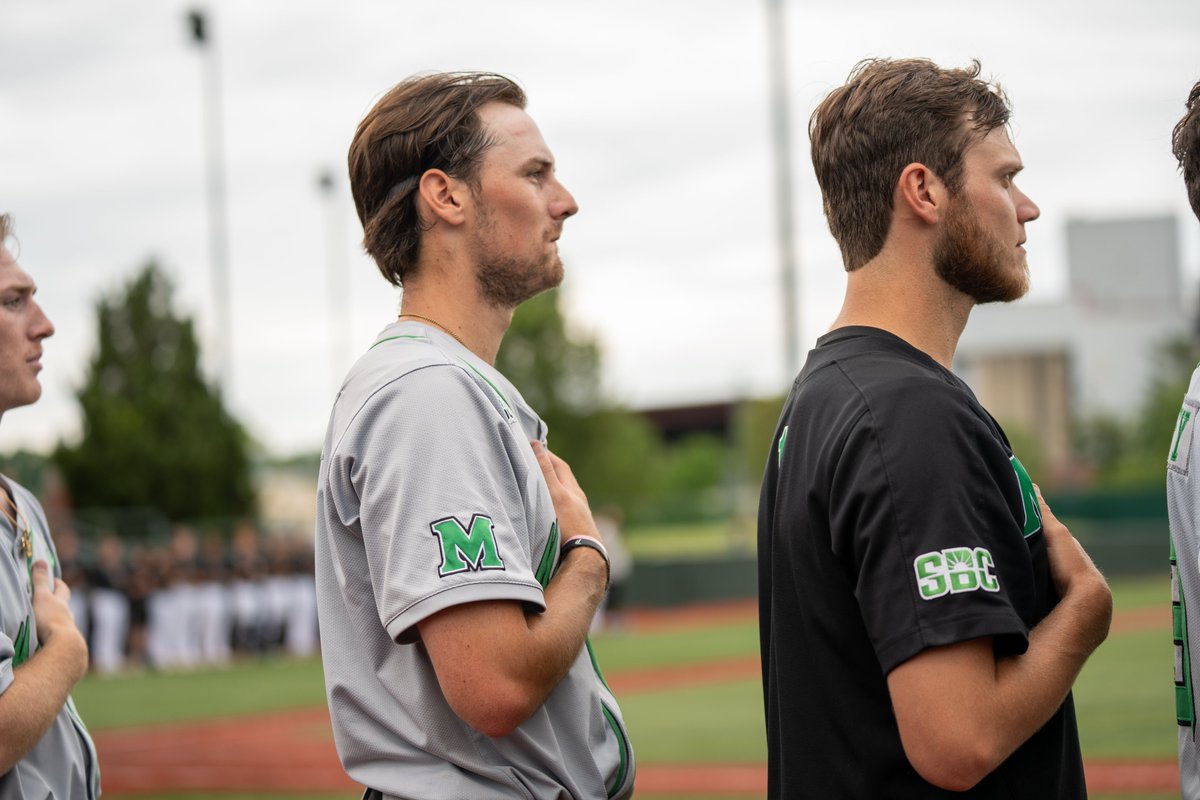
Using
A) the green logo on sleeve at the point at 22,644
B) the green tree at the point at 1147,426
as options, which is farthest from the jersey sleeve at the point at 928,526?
the green tree at the point at 1147,426

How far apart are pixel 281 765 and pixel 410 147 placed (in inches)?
387

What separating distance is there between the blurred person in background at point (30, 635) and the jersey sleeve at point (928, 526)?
6.14ft

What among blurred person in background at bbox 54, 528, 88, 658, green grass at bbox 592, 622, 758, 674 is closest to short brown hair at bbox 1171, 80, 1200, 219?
green grass at bbox 592, 622, 758, 674

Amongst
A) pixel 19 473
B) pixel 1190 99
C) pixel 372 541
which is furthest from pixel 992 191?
pixel 19 473

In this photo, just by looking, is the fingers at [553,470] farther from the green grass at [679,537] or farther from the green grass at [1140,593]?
the green grass at [679,537]

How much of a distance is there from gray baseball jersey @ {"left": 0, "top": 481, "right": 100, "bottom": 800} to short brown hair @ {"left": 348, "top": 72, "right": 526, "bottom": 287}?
118cm

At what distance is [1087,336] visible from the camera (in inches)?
3273

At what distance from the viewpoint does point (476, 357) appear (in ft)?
10.0

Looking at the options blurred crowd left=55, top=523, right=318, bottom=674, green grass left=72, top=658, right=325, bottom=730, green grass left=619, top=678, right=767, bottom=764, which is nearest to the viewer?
green grass left=619, top=678, right=767, bottom=764

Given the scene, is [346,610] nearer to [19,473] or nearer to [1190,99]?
[1190,99]

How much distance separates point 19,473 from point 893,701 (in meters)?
34.0

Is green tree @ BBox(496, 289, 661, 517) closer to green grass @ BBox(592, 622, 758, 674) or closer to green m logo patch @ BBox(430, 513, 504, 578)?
green grass @ BBox(592, 622, 758, 674)

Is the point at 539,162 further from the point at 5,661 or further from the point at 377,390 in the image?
the point at 5,661

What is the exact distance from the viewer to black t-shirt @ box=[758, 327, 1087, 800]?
7.61 ft
